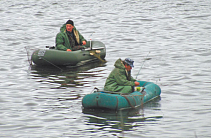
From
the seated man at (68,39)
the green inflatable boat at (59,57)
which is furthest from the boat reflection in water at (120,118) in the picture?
the seated man at (68,39)

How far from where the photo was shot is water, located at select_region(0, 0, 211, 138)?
467 inches

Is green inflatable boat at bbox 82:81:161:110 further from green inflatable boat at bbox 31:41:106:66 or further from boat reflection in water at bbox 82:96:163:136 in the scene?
green inflatable boat at bbox 31:41:106:66

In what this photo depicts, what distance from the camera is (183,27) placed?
30.5 meters

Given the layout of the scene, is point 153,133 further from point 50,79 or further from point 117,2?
point 117,2

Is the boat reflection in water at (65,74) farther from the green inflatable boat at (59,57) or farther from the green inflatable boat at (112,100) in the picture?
the green inflatable boat at (112,100)

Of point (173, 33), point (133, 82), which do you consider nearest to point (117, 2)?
point (173, 33)

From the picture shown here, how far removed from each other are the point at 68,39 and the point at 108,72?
2136 millimetres

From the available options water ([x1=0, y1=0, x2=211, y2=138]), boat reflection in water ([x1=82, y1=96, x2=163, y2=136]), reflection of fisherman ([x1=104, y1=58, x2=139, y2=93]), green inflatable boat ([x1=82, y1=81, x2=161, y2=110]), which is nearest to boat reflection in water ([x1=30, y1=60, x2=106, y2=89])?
water ([x1=0, y1=0, x2=211, y2=138])

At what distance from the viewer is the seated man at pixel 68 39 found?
62.1ft

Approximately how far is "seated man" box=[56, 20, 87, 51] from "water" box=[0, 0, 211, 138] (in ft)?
3.16

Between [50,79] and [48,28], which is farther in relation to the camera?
[48,28]

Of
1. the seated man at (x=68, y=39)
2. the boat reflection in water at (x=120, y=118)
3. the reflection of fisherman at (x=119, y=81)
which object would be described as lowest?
the boat reflection in water at (x=120, y=118)

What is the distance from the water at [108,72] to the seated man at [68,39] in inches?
37.9

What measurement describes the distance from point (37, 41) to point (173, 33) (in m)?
7.92
